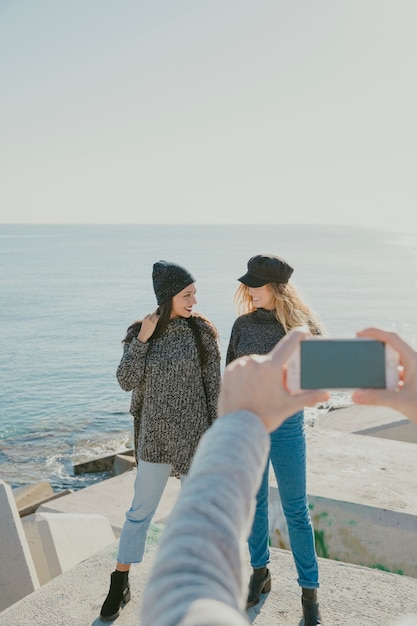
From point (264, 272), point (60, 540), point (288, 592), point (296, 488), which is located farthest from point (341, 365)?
point (60, 540)

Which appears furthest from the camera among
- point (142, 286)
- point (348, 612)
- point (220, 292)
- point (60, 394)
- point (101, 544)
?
point (142, 286)

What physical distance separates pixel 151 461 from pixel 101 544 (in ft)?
9.00

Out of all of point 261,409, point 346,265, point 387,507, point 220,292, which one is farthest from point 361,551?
point 346,265

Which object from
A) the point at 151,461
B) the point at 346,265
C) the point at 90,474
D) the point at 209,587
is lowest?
the point at 346,265

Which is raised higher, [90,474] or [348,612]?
[348,612]

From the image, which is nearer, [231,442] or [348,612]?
[231,442]

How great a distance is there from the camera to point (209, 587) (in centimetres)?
89

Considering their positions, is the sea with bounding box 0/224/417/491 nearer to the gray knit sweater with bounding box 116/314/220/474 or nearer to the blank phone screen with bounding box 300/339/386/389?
the gray knit sweater with bounding box 116/314/220/474

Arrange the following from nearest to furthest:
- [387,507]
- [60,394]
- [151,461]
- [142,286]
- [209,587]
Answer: [209,587], [151,461], [387,507], [60,394], [142,286]

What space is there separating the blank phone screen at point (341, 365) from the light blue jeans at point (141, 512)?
2857 mm

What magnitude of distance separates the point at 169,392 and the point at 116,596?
1.26 metres

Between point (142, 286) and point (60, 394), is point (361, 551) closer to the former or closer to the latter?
point (60, 394)

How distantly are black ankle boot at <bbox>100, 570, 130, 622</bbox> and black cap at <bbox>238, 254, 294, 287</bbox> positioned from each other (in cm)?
198

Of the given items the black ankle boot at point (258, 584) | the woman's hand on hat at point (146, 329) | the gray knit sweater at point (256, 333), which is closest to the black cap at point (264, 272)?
the gray knit sweater at point (256, 333)
